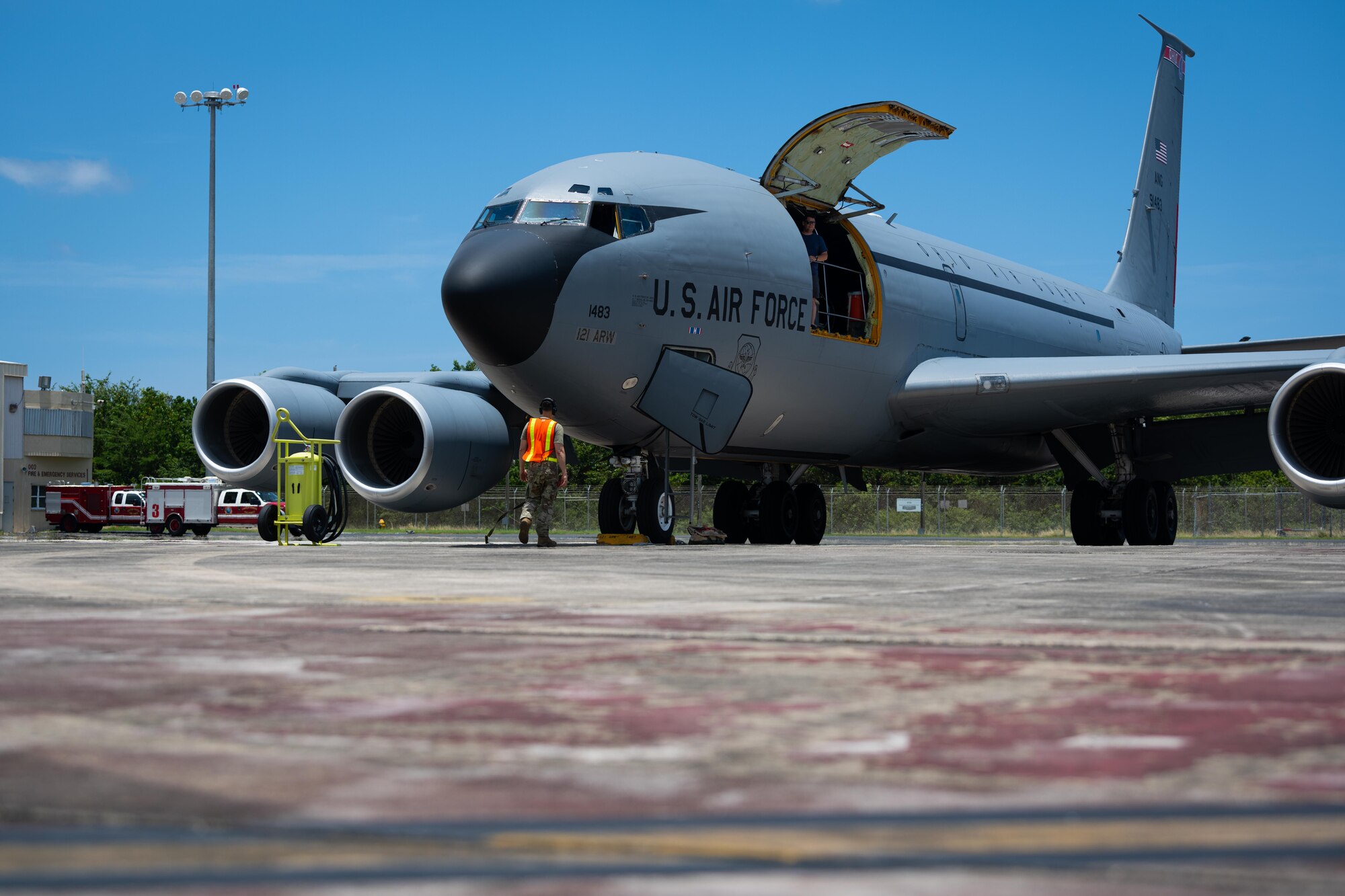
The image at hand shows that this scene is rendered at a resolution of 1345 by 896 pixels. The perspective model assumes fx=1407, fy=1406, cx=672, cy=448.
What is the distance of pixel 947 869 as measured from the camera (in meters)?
1.57

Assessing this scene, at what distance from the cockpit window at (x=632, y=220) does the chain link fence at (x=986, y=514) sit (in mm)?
23576

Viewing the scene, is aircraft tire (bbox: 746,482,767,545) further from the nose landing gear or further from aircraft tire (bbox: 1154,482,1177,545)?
aircraft tire (bbox: 1154,482,1177,545)

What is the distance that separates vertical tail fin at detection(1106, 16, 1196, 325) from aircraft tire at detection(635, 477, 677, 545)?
44.4 ft

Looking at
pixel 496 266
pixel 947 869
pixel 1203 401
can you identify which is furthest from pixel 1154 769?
pixel 1203 401

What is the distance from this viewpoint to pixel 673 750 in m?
2.28

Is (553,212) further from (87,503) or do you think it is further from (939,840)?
(87,503)

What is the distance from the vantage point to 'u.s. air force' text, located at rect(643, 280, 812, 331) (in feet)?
43.0

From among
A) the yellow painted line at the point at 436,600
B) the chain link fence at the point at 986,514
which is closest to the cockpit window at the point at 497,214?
the yellow painted line at the point at 436,600

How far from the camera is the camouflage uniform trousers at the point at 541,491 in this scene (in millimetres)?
12500

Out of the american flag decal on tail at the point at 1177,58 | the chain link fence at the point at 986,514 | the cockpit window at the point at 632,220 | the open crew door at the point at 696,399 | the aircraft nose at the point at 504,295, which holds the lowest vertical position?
the chain link fence at the point at 986,514

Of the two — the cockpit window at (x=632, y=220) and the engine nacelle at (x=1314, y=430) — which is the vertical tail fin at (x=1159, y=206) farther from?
the cockpit window at (x=632, y=220)

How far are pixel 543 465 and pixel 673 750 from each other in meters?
10.3

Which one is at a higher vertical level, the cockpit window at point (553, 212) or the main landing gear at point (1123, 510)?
the cockpit window at point (553, 212)

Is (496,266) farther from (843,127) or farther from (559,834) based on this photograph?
(559,834)
